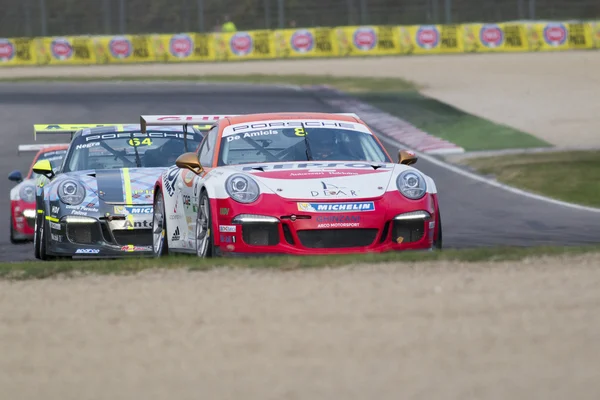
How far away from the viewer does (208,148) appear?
392 inches

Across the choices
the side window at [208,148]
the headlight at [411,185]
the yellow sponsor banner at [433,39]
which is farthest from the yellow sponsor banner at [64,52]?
the headlight at [411,185]

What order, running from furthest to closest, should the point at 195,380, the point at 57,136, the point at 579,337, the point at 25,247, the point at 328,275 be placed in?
1. the point at 57,136
2. the point at 25,247
3. the point at 328,275
4. the point at 579,337
5. the point at 195,380

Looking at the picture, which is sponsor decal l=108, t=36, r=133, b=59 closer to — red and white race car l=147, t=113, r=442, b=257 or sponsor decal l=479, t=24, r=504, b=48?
sponsor decal l=479, t=24, r=504, b=48

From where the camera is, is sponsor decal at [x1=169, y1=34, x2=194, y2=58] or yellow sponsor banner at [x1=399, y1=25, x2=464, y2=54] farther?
yellow sponsor banner at [x1=399, y1=25, x2=464, y2=54]

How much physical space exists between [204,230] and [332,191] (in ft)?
3.34

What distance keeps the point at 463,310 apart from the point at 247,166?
337 cm

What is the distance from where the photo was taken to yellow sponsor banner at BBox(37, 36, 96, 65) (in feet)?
147

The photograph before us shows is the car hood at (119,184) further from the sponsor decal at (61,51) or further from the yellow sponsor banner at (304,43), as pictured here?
the yellow sponsor banner at (304,43)

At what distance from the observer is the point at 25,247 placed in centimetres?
1336

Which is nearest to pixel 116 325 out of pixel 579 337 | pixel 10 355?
pixel 10 355

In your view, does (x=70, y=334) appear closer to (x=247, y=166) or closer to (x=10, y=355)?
(x=10, y=355)

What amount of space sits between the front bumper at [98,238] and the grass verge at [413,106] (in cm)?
1107

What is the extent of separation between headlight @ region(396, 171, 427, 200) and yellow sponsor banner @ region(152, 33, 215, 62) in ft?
121

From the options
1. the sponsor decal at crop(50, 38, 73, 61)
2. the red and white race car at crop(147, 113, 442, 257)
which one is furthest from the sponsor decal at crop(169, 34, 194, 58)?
the red and white race car at crop(147, 113, 442, 257)
